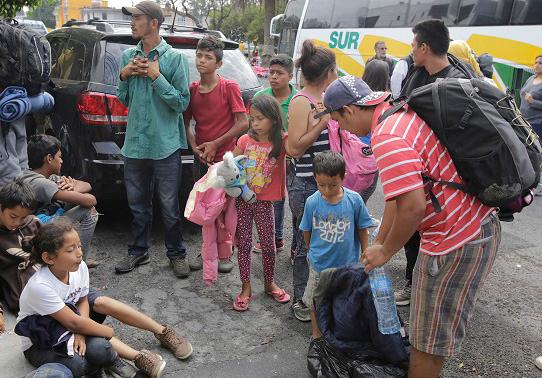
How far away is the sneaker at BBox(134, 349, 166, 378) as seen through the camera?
8.78 ft

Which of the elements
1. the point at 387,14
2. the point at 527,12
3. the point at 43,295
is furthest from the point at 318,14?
the point at 43,295

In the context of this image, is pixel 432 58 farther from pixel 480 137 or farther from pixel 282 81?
pixel 480 137

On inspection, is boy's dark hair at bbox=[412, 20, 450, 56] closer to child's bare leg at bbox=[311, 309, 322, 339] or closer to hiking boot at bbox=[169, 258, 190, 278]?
child's bare leg at bbox=[311, 309, 322, 339]

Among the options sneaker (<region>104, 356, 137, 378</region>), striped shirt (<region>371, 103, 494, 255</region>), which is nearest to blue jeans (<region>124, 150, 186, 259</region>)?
sneaker (<region>104, 356, 137, 378</region>)

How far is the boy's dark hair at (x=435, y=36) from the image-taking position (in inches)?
132

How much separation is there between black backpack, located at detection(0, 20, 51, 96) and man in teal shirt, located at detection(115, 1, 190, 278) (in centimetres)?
59

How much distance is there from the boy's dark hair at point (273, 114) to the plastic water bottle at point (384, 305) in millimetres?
1246

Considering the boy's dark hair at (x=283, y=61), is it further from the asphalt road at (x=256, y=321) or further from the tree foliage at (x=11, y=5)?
the tree foliage at (x=11, y=5)

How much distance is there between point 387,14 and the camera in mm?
11328

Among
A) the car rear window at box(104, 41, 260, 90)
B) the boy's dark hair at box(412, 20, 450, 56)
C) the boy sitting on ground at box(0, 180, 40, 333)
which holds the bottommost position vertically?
the boy sitting on ground at box(0, 180, 40, 333)

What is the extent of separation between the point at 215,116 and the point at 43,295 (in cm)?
200

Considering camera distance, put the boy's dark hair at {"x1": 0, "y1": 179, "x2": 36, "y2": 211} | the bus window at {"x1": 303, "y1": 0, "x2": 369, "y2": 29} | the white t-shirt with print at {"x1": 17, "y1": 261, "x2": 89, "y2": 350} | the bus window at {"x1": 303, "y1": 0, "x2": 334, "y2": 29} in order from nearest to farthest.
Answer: the white t-shirt with print at {"x1": 17, "y1": 261, "x2": 89, "y2": 350}, the boy's dark hair at {"x1": 0, "y1": 179, "x2": 36, "y2": 211}, the bus window at {"x1": 303, "y1": 0, "x2": 369, "y2": 29}, the bus window at {"x1": 303, "y1": 0, "x2": 334, "y2": 29}

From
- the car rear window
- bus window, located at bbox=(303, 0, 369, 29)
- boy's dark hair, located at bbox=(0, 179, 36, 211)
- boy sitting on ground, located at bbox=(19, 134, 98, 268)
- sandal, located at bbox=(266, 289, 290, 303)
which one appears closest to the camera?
boy's dark hair, located at bbox=(0, 179, 36, 211)

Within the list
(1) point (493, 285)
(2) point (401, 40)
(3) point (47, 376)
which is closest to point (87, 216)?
(3) point (47, 376)
